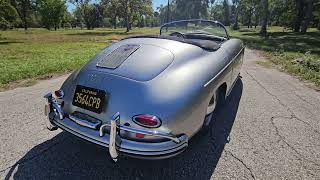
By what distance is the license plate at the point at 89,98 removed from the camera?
2588mm

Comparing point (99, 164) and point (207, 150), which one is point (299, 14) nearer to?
point (207, 150)

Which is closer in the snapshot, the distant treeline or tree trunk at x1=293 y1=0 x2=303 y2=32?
the distant treeline

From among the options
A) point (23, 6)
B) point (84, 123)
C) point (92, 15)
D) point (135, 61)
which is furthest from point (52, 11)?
point (84, 123)

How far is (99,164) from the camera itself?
293cm

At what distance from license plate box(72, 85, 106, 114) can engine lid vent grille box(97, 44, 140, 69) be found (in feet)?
1.09

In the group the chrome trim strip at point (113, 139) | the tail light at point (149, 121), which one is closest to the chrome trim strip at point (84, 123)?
the chrome trim strip at point (113, 139)

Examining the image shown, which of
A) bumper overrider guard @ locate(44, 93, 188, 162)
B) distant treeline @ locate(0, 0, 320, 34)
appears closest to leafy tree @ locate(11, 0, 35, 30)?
distant treeline @ locate(0, 0, 320, 34)

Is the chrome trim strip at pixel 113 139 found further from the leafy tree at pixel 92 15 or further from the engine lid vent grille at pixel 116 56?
the leafy tree at pixel 92 15

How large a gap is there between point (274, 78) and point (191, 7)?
73473 millimetres

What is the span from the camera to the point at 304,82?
7.00m

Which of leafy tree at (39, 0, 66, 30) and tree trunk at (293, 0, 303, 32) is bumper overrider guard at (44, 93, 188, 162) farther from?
leafy tree at (39, 0, 66, 30)

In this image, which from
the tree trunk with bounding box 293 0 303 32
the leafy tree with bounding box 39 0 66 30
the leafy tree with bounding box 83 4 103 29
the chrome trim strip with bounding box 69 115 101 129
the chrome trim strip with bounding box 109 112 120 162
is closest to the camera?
the chrome trim strip with bounding box 109 112 120 162

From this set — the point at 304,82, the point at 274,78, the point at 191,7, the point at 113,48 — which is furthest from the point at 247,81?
the point at 191,7

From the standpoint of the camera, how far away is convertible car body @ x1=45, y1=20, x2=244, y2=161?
236cm
